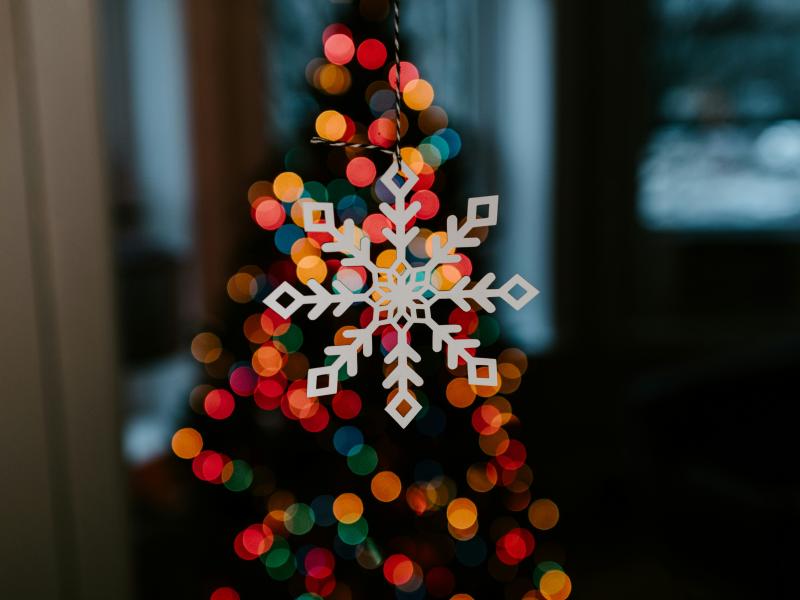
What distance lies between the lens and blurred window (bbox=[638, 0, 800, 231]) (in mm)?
2809

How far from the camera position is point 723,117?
2896mm

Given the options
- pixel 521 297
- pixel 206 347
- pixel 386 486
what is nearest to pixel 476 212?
pixel 521 297

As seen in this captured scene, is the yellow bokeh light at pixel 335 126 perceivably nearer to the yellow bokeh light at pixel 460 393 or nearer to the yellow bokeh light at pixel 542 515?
the yellow bokeh light at pixel 460 393

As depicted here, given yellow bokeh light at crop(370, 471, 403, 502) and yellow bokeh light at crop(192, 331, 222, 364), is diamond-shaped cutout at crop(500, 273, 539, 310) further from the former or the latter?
yellow bokeh light at crop(192, 331, 222, 364)

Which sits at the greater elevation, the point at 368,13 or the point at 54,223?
the point at 368,13

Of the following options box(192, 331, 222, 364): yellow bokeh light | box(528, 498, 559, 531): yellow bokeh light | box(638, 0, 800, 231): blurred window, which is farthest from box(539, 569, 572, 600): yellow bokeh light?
box(638, 0, 800, 231): blurred window

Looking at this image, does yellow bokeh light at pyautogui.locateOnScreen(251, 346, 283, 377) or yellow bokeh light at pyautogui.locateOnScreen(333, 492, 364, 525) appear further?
yellow bokeh light at pyautogui.locateOnScreen(251, 346, 283, 377)

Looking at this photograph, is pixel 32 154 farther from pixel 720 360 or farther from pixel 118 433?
pixel 720 360

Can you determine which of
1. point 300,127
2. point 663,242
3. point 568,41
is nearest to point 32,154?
point 300,127

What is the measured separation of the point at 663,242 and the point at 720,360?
108 cm

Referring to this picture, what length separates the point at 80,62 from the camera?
0.84 meters

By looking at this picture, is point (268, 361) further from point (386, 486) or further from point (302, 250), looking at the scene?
point (386, 486)

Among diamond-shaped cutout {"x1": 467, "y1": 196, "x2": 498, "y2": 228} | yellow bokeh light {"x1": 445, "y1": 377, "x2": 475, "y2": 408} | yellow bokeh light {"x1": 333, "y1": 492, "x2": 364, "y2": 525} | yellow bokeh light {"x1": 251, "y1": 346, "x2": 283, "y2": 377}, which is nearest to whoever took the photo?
diamond-shaped cutout {"x1": 467, "y1": 196, "x2": 498, "y2": 228}

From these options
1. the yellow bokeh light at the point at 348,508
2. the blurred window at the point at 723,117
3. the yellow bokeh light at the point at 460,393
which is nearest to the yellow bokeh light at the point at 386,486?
the yellow bokeh light at the point at 348,508
